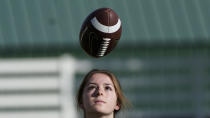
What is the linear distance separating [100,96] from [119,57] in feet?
27.7

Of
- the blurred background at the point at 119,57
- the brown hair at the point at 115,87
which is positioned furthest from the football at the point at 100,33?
the blurred background at the point at 119,57

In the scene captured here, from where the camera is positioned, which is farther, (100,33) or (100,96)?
(100,33)

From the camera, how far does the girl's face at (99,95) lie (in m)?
4.96

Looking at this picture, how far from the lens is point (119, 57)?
13.4 meters

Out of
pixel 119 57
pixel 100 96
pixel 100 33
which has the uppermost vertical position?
pixel 100 33

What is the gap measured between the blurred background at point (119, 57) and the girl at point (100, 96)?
7.69 m

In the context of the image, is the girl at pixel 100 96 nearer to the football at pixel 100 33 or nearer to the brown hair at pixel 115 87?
the brown hair at pixel 115 87

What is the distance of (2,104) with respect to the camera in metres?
13.5

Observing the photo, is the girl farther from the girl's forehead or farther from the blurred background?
the blurred background

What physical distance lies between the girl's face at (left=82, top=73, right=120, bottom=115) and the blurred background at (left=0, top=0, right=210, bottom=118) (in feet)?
25.4

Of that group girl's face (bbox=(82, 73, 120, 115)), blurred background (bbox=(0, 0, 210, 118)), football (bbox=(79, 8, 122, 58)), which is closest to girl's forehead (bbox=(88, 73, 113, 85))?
girl's face (bbox=(82, 73, 120, 115))

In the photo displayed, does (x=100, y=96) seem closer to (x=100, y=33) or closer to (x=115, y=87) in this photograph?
(x=115, y=87)

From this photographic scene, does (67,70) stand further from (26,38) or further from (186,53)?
(186,53)

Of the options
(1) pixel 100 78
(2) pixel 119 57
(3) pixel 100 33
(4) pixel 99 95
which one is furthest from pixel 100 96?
(2) pixel 119 57
